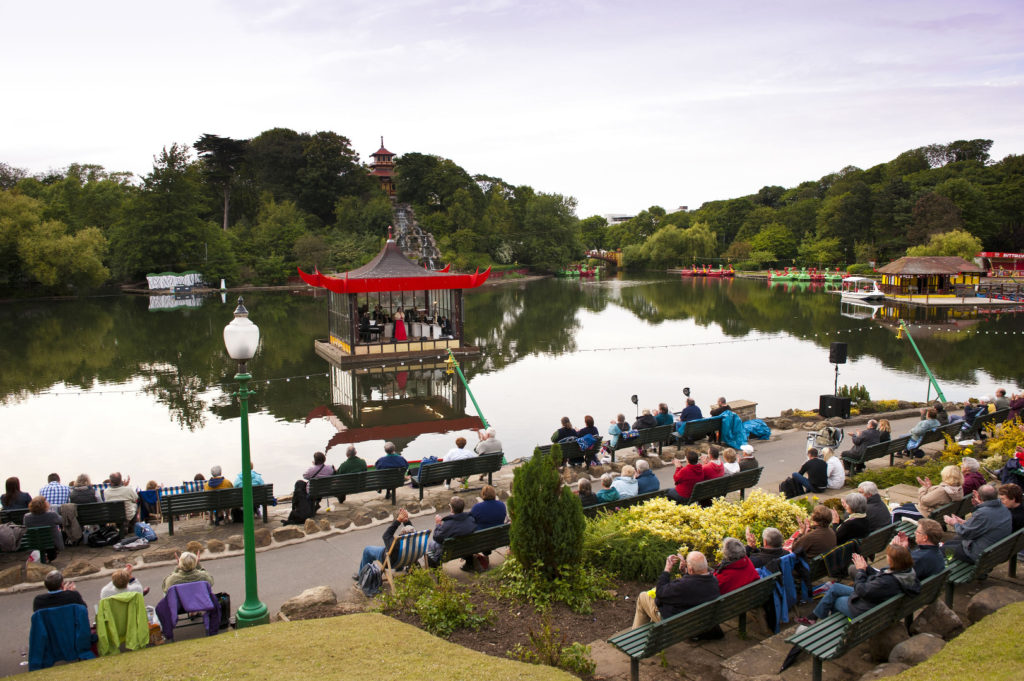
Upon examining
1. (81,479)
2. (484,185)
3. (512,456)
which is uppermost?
(484,185)

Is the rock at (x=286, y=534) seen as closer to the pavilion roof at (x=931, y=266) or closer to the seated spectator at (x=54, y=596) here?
the seated spectator at (x=54, y=596)

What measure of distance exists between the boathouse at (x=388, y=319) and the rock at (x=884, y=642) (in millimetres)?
19332

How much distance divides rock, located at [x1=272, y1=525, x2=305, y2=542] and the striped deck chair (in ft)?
5.89

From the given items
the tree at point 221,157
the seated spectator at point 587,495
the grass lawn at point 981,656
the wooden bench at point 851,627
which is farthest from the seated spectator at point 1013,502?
the tree at point 221,157

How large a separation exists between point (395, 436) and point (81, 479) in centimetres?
711

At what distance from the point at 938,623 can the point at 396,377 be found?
17.4 meters

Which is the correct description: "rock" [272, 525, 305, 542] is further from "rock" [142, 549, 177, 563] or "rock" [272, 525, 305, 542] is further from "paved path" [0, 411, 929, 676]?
"rock" [142, 549, 177, 563]

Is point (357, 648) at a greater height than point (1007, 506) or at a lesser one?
lesser

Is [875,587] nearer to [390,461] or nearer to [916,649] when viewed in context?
[916,649]

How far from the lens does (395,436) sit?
15.1 meters

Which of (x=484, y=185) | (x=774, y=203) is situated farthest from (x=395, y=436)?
(x=774, y=203)

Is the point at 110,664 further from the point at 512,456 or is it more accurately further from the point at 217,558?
the point at 512,456

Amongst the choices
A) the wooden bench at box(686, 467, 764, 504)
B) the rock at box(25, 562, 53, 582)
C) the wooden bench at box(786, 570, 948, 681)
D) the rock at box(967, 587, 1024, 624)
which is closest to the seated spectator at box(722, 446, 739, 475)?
the wooden bench at box(686, 467, 764, 504)

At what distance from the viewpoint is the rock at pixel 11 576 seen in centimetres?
668
